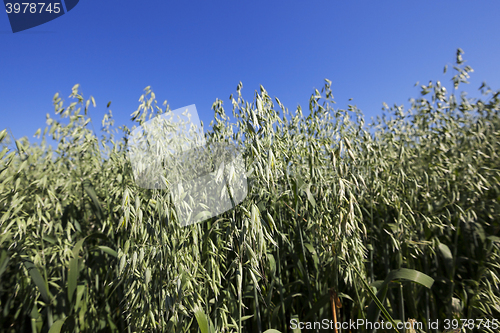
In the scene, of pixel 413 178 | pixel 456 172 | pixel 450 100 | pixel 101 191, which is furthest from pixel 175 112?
pixel 450 100

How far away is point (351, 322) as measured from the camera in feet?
5.37

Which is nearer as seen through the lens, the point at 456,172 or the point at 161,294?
the point at 161,294

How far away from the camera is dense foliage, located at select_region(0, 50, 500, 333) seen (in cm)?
116

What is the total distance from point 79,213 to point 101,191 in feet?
0.86

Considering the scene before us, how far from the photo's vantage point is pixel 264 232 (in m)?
1.20

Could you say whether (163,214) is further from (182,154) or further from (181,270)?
(182,154)
